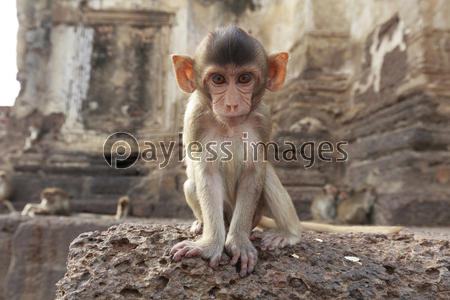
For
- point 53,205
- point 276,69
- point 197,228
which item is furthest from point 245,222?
point 53,205

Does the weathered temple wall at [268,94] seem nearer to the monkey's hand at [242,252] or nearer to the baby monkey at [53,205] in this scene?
the baby monkey at [53,205]

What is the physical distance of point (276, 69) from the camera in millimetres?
2016

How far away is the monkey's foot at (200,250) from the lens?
165cm

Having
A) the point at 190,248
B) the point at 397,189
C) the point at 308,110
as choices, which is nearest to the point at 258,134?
the point at 190,248

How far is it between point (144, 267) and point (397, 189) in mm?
3920

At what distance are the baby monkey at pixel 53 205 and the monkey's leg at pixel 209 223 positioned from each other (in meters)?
5.11

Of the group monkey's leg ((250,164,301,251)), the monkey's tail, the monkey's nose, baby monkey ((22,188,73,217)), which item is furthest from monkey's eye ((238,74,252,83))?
baby monkey ((22,188,73,217))

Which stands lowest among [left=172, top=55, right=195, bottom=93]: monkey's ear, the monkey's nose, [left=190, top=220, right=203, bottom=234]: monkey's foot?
[left=190, top=220, right=203, bottom=234]: monkey's foot

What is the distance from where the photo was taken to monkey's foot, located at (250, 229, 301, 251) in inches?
72.6

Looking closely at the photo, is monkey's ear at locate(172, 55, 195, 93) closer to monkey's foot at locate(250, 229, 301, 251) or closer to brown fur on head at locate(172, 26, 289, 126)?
brown fur on head at locate(172, 26, 289, 126)

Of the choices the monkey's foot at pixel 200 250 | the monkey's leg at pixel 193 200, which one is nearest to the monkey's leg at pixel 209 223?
the monkey's foot at pixel 200 250

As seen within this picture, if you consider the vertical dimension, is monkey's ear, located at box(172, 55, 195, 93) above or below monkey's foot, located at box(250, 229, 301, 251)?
above

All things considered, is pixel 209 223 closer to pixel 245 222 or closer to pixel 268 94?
pixel 245 222

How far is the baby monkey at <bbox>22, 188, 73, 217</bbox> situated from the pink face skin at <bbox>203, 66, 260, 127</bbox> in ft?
17.5
